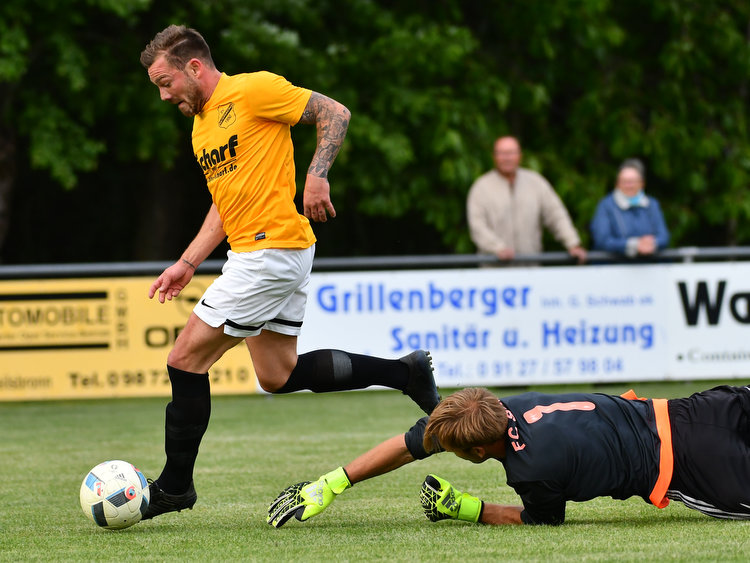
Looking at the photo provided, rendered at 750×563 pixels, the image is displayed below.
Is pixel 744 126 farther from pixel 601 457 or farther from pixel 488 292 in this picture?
pixel 601 457

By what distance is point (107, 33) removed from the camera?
1531 centimetres

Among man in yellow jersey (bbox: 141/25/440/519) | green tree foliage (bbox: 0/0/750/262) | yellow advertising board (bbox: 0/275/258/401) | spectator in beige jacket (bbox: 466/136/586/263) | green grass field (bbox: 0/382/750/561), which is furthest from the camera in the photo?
green tree foliage (bbox: 0/0/750/262)

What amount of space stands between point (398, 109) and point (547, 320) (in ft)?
16.2

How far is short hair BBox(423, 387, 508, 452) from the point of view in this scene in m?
4.59

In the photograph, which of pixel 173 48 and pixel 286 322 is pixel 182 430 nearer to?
pixel 286 322

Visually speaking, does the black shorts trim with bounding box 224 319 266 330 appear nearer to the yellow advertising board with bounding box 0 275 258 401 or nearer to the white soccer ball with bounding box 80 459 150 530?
the white soccer ball with bounding box 80 459 150 530

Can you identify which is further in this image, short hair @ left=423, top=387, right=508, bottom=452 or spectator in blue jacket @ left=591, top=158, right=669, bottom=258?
spectator in blue jacket @ left=591, top=158, right=669, bottom=258

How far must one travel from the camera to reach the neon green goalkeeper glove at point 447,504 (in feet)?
16.8

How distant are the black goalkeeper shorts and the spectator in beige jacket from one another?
6343 mm

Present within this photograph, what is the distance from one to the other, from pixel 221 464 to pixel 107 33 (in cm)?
922

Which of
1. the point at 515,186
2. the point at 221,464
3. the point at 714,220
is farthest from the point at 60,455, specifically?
the point at 714,220

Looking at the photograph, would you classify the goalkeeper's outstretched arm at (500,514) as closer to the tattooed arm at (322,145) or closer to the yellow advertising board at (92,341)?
the tattooed arm at (322,145)

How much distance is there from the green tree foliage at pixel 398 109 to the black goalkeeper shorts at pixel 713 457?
9.71m

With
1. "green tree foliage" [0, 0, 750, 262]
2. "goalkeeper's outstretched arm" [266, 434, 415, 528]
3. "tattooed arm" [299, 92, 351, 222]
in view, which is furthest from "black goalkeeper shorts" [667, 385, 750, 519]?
"green tree foliage" [0, 0, 750, 262]
